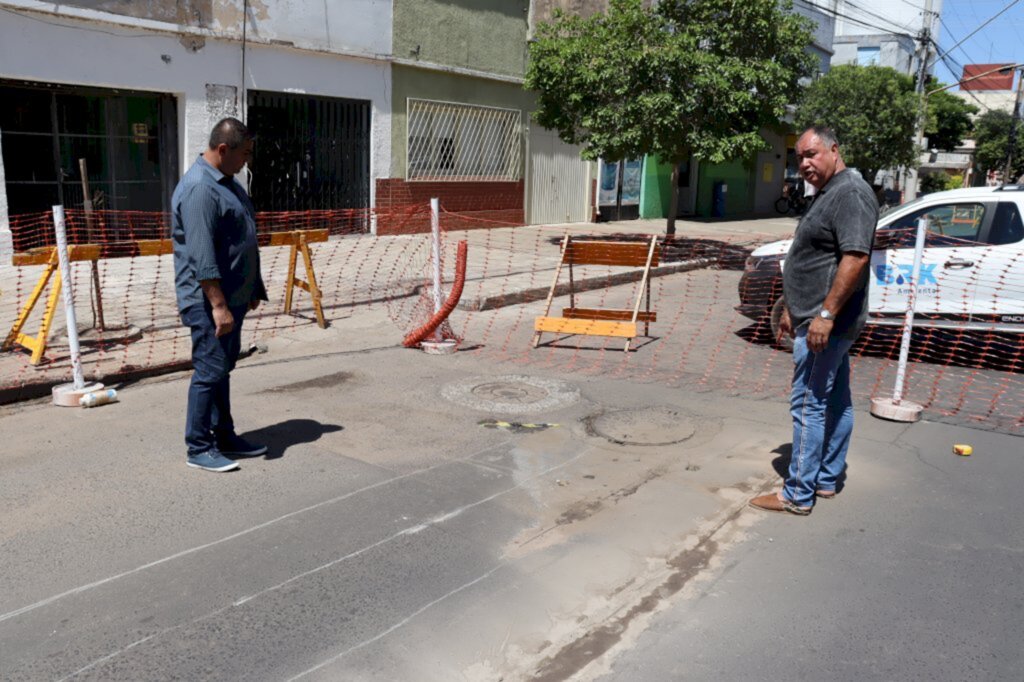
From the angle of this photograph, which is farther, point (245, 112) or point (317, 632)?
point (245, 112)

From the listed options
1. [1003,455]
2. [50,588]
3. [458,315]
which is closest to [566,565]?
[50,588]

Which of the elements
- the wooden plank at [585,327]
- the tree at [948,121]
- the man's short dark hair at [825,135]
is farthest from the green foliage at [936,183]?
the man's short dark hair at [825,135]

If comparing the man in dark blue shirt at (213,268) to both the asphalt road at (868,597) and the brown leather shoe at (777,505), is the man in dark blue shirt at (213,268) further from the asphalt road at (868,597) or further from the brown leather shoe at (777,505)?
the brown leather shoe at (777,505)

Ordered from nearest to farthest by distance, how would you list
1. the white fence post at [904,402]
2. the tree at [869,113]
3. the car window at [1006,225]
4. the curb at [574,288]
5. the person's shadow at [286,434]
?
the person's shadow at [286,434] → the white fence post at [904,402] → the car window at [1006,225] → the curb at [574,288] → the tree at [869,113]

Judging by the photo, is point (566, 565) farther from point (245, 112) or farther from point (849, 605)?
point (245, 112)

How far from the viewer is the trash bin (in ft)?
94.9

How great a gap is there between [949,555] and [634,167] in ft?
72.3

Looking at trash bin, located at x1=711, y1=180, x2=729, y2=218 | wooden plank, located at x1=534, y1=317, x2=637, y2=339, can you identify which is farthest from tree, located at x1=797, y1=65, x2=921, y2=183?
wooden plank, located at x1=534, y1=317, x2=637, y2=339

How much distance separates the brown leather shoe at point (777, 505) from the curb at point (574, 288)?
20.7 feet

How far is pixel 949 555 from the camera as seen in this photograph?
430 centimetres

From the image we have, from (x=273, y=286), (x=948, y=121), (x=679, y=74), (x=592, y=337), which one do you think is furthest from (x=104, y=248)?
(x=948, y=121)

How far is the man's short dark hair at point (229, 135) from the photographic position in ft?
16.1

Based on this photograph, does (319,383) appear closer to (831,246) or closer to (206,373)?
(206,373)

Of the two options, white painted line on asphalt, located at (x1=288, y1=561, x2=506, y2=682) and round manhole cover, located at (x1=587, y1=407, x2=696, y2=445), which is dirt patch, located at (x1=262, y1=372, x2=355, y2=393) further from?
white painted line on asphalt, located at (x1=288, y1=561, x2=506, y2=682)
